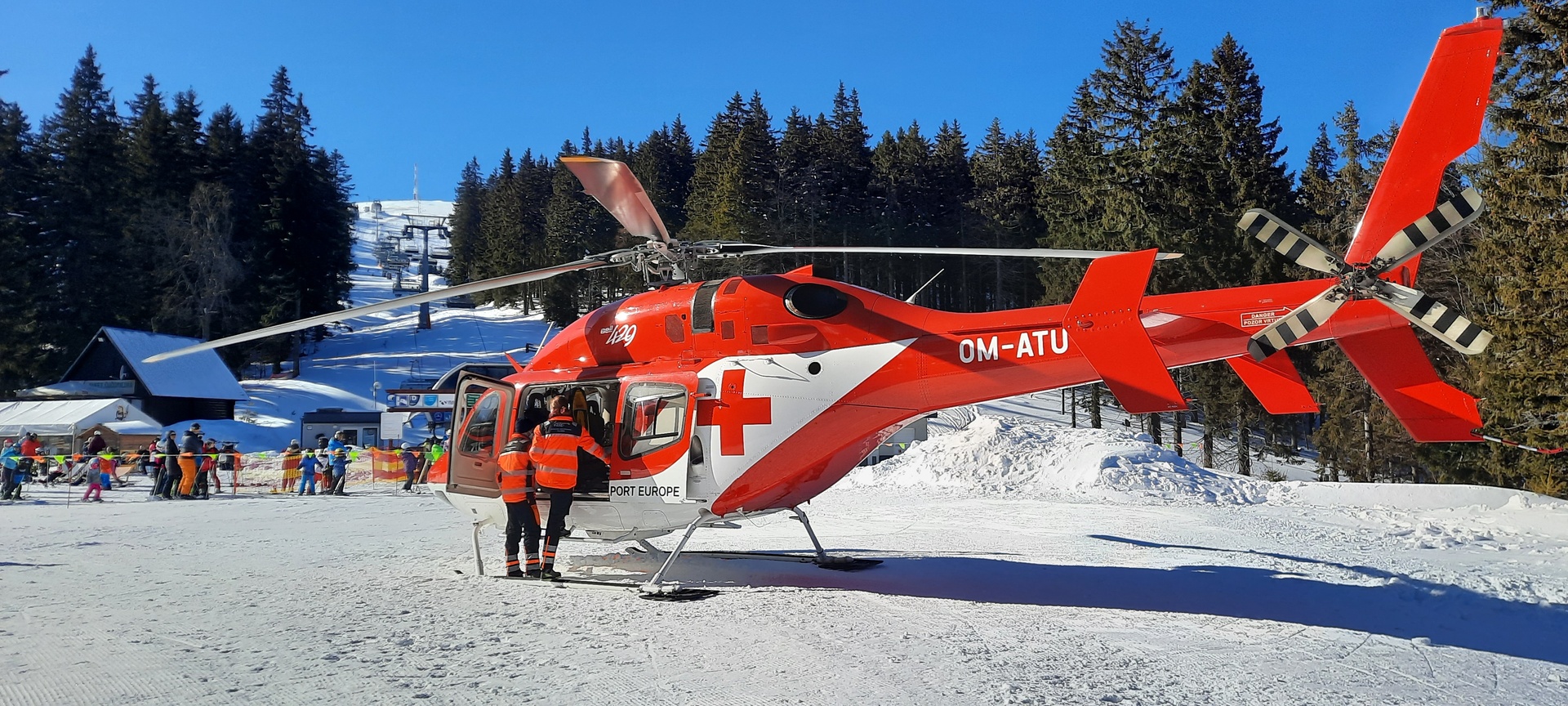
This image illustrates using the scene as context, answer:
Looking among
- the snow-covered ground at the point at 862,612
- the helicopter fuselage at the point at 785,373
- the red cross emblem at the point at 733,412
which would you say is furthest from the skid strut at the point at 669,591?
the red cross emblem at the point at 733,412

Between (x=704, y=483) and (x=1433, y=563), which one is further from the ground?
(x=704, y=483)

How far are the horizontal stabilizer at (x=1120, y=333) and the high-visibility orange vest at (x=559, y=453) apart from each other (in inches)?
187

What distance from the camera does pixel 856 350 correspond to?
322 inches

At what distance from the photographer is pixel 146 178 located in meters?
53.0

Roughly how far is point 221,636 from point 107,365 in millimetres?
39479

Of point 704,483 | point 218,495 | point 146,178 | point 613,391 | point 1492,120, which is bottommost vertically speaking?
point 218,495

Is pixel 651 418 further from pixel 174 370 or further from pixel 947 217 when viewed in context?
pixel 947 217

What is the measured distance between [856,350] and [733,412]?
1.31 meters

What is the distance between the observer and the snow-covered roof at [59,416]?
27453mm

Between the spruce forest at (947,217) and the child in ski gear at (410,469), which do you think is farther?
the child in ski gear at (410,469)

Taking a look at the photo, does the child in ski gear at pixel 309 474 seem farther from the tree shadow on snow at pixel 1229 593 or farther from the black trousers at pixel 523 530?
the tree shadow on snow at pixel 1229 593

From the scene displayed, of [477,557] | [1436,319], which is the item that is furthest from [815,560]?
[1436,319]

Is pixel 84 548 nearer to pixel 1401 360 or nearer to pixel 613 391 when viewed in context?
pixel 613 391

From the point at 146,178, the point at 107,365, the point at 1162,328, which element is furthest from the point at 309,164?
the point at 1162,328
